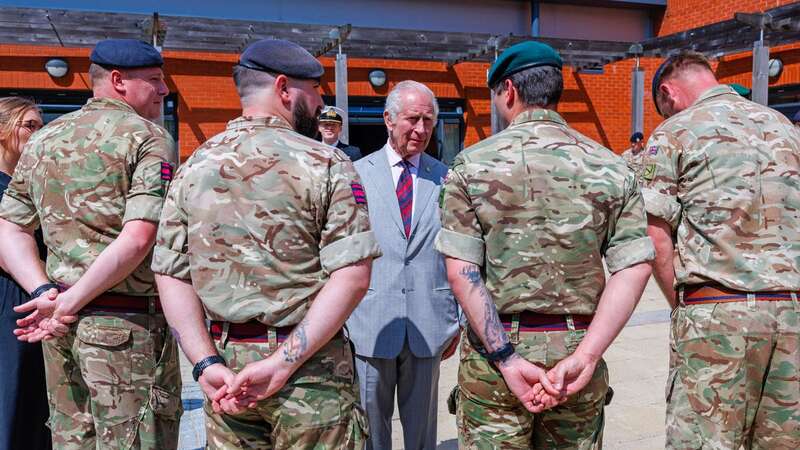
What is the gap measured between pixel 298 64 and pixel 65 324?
4.86ft

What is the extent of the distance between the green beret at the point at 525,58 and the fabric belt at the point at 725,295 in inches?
46.5

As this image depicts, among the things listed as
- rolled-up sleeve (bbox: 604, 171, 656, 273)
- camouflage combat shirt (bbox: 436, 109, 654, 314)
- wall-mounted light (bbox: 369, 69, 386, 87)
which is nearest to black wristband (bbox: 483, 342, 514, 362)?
camouflage combat shirt (bbox: 436, 109, 654, 314)

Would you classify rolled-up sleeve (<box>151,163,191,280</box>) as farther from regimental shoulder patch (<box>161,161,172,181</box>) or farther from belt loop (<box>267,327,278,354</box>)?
regimental shoulder patch (<box>161,161,172,181</box>)

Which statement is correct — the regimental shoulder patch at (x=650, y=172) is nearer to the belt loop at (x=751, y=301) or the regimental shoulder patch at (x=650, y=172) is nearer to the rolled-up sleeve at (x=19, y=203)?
the belt loop at (x=751, y=301)

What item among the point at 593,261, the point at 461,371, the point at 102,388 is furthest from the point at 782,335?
the point at 102,388

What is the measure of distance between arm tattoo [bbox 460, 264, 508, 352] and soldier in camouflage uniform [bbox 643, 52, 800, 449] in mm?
969

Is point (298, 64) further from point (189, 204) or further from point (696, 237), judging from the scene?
point (696, 237)

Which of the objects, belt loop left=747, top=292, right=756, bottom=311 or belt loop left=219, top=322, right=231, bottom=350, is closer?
belt loop left=219, top=322, right=231, bottom=350

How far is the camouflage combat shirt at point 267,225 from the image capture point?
79.7 inches

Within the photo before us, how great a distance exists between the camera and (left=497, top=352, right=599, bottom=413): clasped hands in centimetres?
216

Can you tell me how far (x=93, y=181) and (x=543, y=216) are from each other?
5.89 ft

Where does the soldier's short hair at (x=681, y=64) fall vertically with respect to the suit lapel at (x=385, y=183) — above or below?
above

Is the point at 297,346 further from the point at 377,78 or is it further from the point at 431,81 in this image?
the point at 431,81

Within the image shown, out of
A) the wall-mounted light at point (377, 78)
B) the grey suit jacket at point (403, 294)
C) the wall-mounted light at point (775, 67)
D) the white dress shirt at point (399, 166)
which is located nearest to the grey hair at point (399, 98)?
the white dress shirt at point (399, 166)
